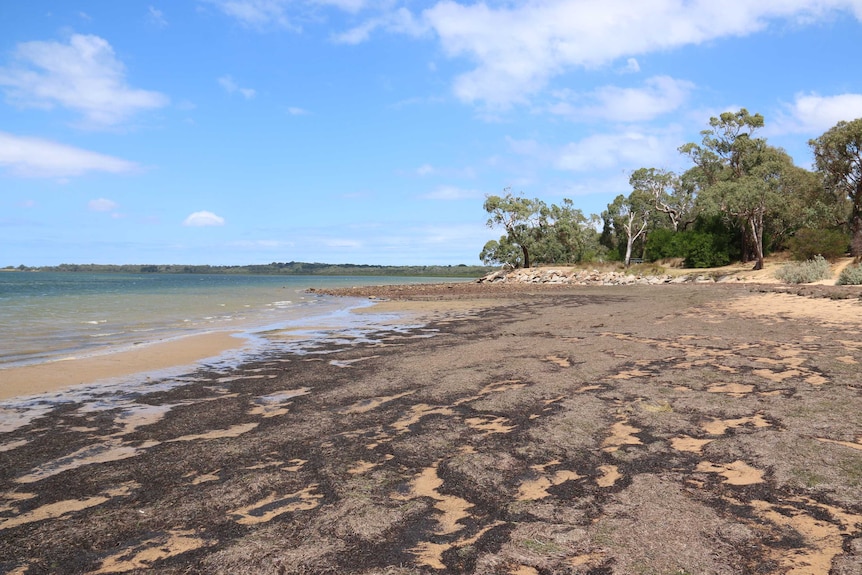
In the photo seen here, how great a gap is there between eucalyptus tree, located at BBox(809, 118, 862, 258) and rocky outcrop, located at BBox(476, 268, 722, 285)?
10.6m

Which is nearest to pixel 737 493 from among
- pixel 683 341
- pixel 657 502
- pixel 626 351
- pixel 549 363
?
pixel 657 502

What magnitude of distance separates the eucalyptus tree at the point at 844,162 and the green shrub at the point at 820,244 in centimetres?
147

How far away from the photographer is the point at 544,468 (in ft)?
15.6

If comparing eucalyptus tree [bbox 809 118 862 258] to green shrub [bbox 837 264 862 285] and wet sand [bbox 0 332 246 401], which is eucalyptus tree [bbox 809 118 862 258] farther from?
wet sand [bbox 0 332 246 401]

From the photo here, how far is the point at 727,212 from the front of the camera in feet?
151

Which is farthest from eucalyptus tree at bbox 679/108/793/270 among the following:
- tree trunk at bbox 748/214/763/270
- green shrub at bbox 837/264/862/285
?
green shrub at bbox 837/264/862/285

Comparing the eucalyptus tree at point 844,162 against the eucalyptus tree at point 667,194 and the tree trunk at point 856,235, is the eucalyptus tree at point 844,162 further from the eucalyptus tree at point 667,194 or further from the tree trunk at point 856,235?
the eucalyptus tree at point 667,194

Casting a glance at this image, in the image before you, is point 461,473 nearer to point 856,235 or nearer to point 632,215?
point 856,235

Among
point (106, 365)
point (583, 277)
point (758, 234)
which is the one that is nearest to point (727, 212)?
point (758, 234)

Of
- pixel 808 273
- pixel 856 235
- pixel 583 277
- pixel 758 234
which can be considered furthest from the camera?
pixel 583 277

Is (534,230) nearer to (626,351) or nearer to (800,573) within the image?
(626,351)

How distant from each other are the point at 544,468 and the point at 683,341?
8.25 meters

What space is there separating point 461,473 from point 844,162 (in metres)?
47.7

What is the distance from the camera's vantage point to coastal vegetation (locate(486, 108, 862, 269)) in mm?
40094
